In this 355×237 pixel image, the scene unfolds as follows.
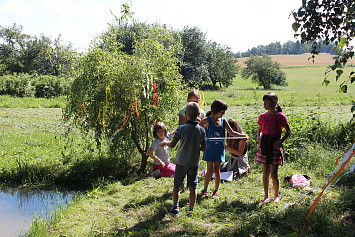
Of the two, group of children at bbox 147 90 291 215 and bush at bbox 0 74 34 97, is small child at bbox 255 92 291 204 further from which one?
bush at bbox 0 74 34 97

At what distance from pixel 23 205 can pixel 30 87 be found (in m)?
20.6

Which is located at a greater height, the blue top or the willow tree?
the willow tree

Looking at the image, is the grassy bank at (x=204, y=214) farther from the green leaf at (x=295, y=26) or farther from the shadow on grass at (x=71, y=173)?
the green leaf at (x=295, y=26)

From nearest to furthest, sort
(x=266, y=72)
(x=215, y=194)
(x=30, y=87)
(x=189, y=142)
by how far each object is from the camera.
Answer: (x=189, y=142) < (x=215, y=194) < (x=30, y=87) < (x=266, y=72)

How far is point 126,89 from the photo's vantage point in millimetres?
6082

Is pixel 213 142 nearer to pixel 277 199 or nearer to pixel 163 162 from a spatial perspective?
pixel 277 199

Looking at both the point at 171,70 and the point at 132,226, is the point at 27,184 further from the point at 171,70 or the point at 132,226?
the point at 171,70

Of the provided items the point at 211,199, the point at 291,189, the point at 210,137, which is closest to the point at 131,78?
the point at 210,137

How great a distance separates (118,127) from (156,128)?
95 centimetres

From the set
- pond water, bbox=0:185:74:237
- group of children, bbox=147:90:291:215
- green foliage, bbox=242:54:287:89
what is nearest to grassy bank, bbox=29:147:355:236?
group of children, bbox=147:90:291:215

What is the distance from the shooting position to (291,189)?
5.28 meters

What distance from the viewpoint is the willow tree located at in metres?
6.07

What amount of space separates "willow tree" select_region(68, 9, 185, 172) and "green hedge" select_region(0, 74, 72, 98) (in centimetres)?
1724

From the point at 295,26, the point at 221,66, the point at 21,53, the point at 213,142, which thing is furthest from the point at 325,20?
the point at 21,53
